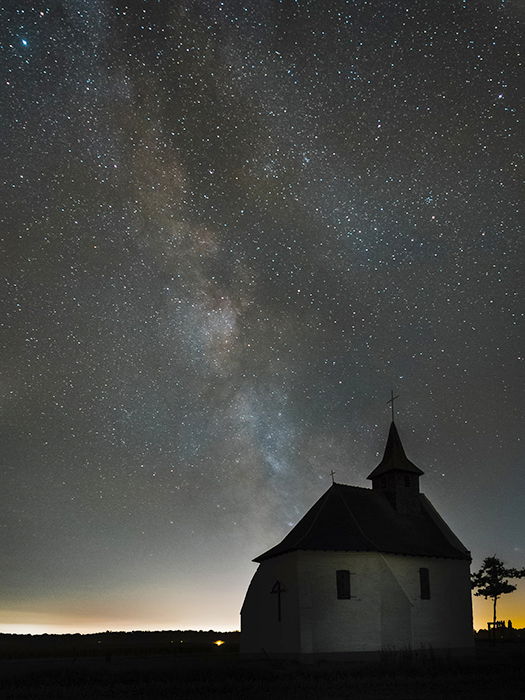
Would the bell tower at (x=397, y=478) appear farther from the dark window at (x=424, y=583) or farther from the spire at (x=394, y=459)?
the dark window at (x=424, y=583)

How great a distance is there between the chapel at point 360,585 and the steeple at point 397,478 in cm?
13

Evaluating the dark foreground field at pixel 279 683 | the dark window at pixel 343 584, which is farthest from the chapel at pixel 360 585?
the dark foreground field at pixel 279 683

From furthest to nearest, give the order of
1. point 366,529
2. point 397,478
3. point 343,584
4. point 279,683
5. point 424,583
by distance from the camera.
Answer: point 397,478 < point 424,583 < point 366,529 < point 343,584 < point 279,683

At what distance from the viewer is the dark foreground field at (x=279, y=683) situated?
17.4 m

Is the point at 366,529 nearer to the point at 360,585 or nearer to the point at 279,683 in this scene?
the point at 360,585

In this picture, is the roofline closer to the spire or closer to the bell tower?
the bell tower

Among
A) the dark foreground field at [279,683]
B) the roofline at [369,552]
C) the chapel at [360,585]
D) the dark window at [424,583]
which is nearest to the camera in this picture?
the dark foreground field at [279,683]

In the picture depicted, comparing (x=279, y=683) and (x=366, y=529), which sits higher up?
(x=366, y=529)

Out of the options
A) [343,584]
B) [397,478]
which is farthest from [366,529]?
[397,478]

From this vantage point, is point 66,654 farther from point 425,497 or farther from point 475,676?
point 475,676

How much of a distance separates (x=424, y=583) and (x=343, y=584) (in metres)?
6.21

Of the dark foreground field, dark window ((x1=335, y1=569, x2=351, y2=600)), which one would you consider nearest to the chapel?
dark window ((x1=335, y1=569, x2=351, y2=600))

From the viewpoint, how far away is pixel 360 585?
1283 inches

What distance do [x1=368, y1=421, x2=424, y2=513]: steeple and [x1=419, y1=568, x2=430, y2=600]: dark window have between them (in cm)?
462
